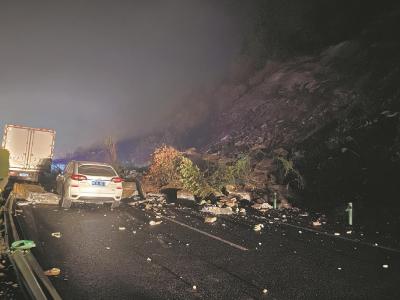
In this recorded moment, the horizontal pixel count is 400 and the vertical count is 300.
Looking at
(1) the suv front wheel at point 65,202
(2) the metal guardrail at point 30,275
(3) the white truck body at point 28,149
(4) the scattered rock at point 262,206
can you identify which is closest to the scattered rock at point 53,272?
(2) the metal guardrail at point 30,275

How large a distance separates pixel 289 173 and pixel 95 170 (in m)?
9.29

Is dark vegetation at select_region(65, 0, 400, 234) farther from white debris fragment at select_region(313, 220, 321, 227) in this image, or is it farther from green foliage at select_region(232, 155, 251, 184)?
white debris fragment at select_region(313, 220, 321, 227)

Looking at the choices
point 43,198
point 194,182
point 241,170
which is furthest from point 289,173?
point 43,198

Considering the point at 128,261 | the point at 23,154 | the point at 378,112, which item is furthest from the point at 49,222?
the point at 378,112

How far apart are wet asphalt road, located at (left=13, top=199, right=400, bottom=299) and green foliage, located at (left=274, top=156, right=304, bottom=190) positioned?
19.4ft

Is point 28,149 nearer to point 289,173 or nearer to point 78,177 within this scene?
point 78,177

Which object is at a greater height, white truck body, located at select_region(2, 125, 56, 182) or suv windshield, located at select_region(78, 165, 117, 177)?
white truck body, located at select_region(2, 125, 56, 182)

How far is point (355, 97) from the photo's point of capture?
2150cm

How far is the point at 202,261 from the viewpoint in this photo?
6.15 metres

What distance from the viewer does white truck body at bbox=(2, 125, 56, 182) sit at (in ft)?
59.8

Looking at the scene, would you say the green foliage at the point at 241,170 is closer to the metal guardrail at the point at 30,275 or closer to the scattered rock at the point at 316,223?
the scattered rock at the point at 316,223

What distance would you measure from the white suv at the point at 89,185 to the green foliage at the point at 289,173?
788 cm

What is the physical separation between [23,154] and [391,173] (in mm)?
17885

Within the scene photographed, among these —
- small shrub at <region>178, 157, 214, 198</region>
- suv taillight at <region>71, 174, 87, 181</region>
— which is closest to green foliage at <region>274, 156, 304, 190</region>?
small shrub at <region>178, 157, 214, 198</region>
